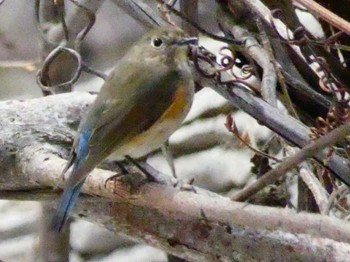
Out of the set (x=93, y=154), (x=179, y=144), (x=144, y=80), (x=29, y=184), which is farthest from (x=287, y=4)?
(x=179, y=144)

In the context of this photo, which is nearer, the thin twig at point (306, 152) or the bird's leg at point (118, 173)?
the thin twig at point (306, 152)

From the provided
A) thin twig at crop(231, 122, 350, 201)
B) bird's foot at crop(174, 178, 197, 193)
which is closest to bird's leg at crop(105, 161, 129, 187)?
bird's foot at crop(174, 178, 197, 193)

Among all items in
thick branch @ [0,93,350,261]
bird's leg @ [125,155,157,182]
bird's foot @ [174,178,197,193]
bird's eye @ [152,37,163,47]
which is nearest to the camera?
thick branch @ [0,93,350,261]

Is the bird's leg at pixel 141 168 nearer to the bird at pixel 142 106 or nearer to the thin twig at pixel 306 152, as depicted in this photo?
the bird at pixel 142 106

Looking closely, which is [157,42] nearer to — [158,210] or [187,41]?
[187,41]

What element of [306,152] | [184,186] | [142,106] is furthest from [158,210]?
[306,152]

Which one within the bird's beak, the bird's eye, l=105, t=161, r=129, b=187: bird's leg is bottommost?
l=105, t=161, r=129, b=187: bird's leg

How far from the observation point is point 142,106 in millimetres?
1666

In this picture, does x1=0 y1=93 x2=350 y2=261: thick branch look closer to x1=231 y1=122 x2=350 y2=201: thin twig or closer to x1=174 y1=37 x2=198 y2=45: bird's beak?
x1=231 y1=122 x2=350 y2=201: thin twig

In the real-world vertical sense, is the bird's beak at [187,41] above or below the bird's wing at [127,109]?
above

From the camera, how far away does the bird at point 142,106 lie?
1.63m

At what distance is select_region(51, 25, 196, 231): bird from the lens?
1635 mm

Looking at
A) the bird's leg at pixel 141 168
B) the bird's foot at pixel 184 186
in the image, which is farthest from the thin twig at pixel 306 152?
the bird's leg at pixel 141 168

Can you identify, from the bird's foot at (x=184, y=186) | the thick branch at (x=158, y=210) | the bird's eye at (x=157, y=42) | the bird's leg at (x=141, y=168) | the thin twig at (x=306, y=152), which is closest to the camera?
the thin twig at (x=306, y=152)
